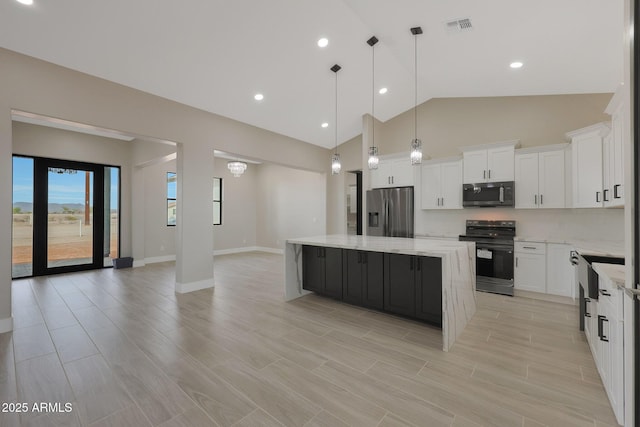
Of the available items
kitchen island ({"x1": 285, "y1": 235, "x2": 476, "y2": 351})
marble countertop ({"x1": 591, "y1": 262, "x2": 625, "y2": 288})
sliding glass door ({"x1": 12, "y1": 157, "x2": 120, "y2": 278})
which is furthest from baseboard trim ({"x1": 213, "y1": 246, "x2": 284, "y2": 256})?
marble countertop ({"x1": 591, "y1": 262, "x2": 625, "y2": 288})

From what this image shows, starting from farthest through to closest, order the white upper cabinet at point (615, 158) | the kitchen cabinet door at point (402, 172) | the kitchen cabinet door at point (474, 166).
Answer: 1. the kitchen cabinet door at point (402, 172)
2. the kitchen cabinet door at point (474, 166)
3. the white upper cabinet at point (615, 158)

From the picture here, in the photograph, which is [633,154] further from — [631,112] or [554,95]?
[554,95]

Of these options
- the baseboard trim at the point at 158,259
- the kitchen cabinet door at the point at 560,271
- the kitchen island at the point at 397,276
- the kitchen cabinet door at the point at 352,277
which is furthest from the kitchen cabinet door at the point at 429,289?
the baseboard trim at the point at 158,259

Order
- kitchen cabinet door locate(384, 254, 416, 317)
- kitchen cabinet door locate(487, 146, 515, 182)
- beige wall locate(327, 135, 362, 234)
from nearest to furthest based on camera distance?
1. kitchen cabinet door locate(384, 254, 416, 317)
2. kitchen cabinet door locate(487, 146, 515, 182)
3. beige wall locate(327, 135, 362, 234)

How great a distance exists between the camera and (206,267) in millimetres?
4621

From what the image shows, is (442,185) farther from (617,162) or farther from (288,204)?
(288,204)

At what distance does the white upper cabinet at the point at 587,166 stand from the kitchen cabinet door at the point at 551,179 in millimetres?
235

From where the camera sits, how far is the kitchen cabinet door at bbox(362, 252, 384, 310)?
10.8 ft

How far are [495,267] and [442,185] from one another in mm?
1639

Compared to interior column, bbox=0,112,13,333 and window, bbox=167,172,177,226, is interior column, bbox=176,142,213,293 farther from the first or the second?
window, bbox=167,172,177,226

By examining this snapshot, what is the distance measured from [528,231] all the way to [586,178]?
3.86 feet

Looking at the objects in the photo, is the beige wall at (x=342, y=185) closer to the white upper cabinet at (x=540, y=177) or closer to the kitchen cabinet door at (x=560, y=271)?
the white upper cabinet at (x=540, y=177)

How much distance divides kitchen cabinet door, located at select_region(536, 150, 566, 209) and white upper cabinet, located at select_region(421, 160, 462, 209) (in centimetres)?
112

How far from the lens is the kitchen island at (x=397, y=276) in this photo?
2.71 meters
